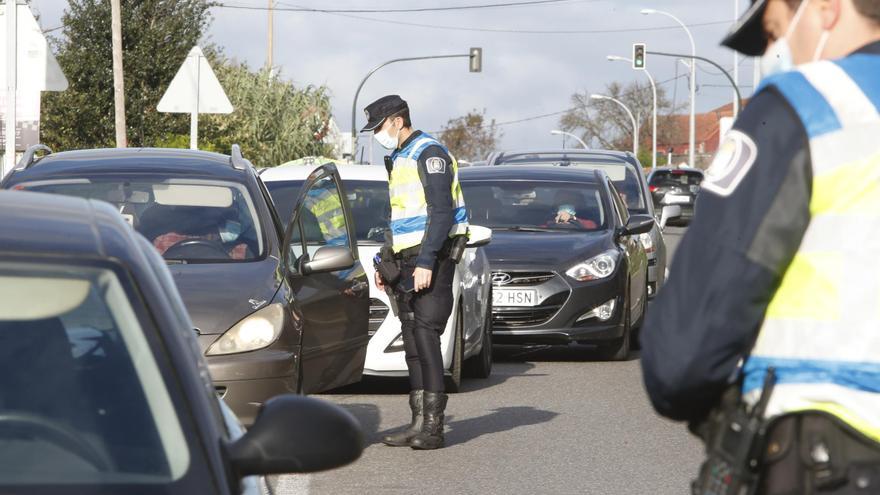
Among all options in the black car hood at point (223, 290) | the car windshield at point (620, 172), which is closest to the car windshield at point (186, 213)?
the black car hood at point (223, 290)

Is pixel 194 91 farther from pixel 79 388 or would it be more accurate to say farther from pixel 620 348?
pixel 79 388

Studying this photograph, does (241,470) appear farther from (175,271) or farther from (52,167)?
(52,167)

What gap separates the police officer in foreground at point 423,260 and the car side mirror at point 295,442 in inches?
231

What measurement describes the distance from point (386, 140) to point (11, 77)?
6772mm

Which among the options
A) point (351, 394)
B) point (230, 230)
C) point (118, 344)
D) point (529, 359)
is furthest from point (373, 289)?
point (118, 344)

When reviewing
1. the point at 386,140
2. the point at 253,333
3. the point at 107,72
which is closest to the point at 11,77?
the point at 386,140

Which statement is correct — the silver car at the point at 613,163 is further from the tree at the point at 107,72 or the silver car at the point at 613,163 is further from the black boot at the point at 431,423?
the tree at the point at 107,72

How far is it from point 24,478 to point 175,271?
547 centimetres

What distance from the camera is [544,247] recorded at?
1434cm

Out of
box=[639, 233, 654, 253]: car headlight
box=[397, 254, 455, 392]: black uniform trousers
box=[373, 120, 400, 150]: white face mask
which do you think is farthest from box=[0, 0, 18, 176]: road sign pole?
box=[397, 254, 455, 392]: black uniform trousers

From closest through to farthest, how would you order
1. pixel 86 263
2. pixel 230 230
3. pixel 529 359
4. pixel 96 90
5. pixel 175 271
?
pixel 86 263
pixel 175 271
pixel 230 230
pixel 529 359
pixel 96 90

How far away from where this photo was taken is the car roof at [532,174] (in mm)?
15445

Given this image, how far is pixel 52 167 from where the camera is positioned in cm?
945

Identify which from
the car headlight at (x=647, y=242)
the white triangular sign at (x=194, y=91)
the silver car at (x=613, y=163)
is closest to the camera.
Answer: the car headlight at (x=647, y=242)
